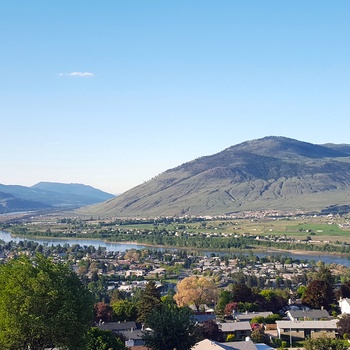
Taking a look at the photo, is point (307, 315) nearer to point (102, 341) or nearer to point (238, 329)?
point (238, 329)

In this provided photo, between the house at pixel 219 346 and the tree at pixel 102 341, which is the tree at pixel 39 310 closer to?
the tree at pixel 102 341

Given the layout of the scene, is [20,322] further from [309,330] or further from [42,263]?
[309,330]

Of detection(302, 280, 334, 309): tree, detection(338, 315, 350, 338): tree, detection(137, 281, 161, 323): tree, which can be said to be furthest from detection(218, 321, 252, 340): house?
detection(302, 280, 334, 309): tree

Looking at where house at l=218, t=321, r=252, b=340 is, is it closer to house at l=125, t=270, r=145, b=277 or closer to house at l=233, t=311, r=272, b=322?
house at l=233, t=311, r=272, b=322

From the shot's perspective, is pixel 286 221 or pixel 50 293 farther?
pixel 286 221

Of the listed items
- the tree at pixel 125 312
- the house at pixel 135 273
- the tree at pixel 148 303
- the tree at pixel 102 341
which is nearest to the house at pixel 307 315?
the tree at pixel 148 303

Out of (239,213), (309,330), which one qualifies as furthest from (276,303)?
(239,213)
